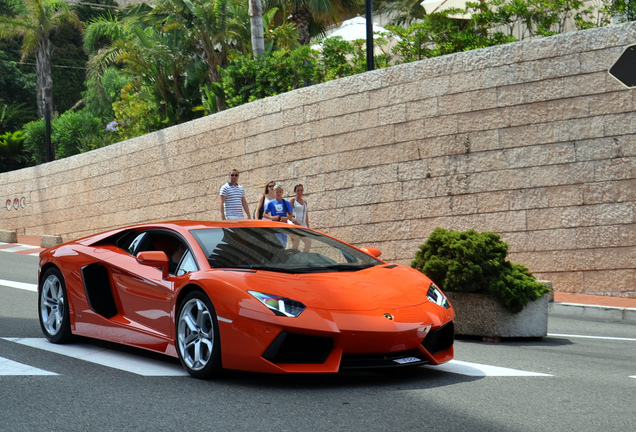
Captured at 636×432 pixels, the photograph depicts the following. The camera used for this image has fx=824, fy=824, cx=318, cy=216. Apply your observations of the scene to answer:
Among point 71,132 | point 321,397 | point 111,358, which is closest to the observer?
point 321,397

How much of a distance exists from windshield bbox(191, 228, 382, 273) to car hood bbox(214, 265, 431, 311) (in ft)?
0.59

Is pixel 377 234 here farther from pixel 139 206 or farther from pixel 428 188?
pixel 139 206

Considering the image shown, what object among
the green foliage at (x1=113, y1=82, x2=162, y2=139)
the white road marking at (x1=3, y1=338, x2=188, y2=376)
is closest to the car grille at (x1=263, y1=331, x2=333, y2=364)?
the white road marking at (x1=3, y1=338, x2=188, y2=376)

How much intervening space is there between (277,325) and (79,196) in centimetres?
2152

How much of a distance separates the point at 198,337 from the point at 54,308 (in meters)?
2.21

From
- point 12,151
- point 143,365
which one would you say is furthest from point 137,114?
point 143,365

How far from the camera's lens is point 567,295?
12648 millimetres

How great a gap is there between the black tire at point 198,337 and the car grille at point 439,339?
1.38 meters

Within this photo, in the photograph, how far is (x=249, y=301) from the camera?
5.20 metres

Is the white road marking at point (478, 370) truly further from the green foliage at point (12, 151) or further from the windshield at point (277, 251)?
the green foliage at point (12, 151)

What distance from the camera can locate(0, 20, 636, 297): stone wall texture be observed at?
12.6 meters

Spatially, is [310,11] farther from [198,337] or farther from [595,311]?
[198,337]

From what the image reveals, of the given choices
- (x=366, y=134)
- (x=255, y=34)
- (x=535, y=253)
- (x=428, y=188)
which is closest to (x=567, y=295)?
(x=535, y=253)

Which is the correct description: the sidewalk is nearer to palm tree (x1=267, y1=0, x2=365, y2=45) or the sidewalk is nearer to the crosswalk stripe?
the crosswalk stripe
